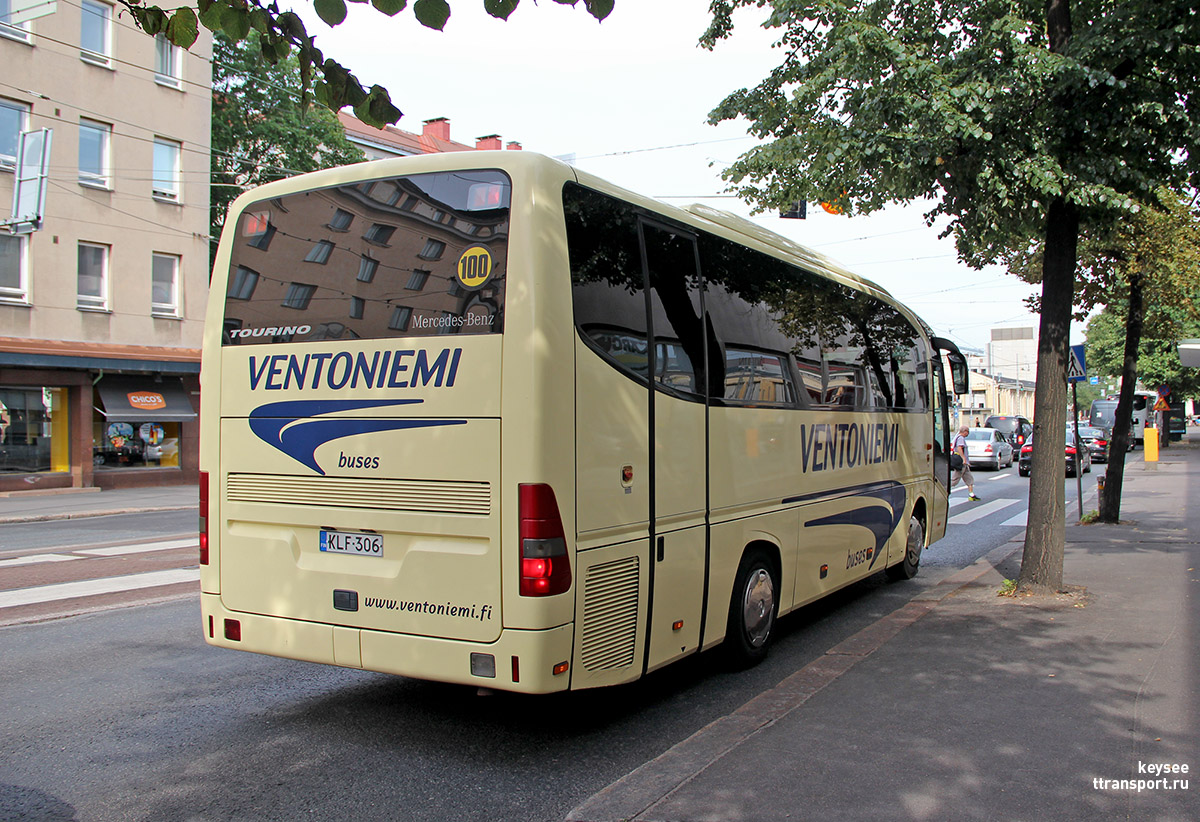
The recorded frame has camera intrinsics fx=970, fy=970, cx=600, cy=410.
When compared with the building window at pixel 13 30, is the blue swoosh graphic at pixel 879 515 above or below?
below

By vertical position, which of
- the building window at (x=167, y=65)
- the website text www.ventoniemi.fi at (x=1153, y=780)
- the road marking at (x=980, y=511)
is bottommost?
the road marking at (x=980, y=511)

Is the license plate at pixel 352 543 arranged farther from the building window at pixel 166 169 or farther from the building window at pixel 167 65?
the building window at pixel 167 65

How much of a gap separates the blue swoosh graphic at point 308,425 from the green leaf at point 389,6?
1.78m

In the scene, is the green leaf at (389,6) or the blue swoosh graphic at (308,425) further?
the blue swoosh graphic at (308,425)

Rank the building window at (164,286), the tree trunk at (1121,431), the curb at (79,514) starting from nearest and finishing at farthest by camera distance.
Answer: the tree trunk at (1121,431) < the curb at (79,514) < the building window at (164,286)

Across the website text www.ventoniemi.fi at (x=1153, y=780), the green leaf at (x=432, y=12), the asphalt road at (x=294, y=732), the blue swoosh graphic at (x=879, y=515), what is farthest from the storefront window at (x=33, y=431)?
the website text www.ventoniemi.fi at (x=1153, y=780)

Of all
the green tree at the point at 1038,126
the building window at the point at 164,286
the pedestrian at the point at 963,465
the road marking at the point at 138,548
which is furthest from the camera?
the building window at the point at 164,286

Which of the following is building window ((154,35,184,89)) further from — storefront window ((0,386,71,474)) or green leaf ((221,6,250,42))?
green leaf ((221,6,250,42))

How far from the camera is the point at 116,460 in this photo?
26.0 m

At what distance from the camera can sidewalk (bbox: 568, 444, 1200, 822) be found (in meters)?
3.99

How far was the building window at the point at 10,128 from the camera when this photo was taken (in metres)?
23.1

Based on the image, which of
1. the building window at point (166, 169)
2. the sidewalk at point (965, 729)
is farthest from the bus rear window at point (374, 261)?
the building window at point (166, 169)

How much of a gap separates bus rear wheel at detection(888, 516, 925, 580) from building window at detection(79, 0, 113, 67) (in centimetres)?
2433

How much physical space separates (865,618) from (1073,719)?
3384 millimetres
